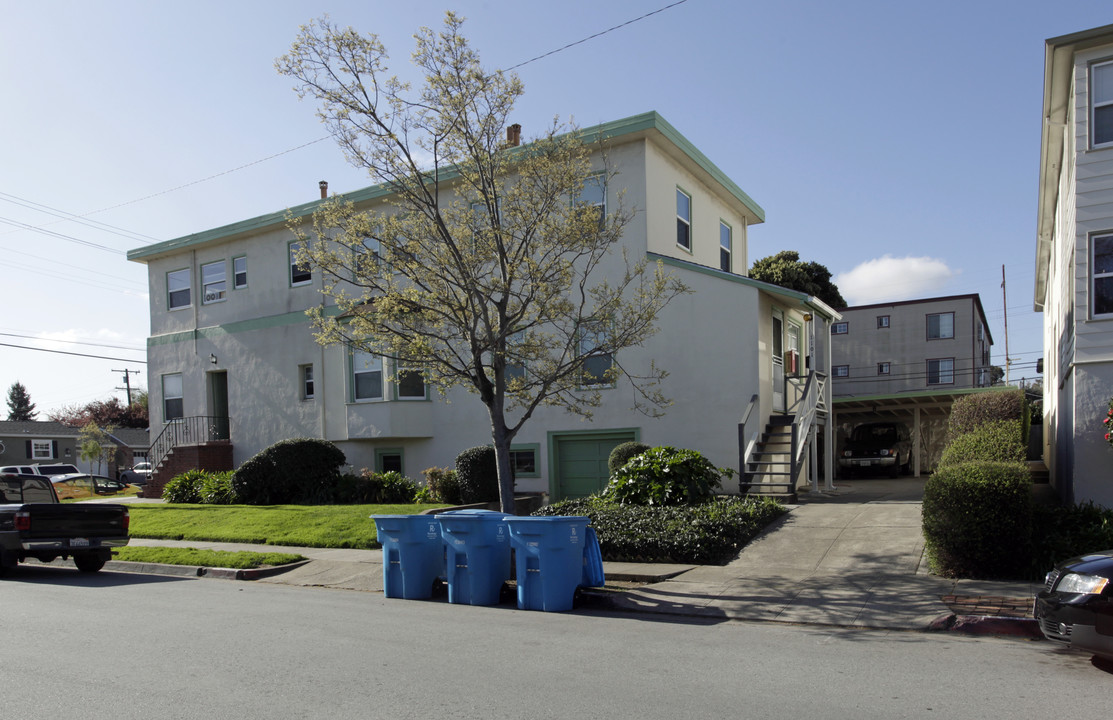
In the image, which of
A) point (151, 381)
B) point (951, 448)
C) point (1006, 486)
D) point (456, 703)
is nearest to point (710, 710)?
point (456, 703)

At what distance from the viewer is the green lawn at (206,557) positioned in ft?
43.0

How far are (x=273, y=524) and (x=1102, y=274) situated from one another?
14.7 metres

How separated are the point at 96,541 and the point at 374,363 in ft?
30.0

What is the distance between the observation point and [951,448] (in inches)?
570

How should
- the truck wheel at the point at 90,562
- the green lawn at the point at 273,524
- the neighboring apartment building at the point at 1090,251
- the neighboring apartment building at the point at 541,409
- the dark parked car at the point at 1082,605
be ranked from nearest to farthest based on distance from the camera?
the dark parked car at the point at 1082,605, the neighboring apartment building at the point at 1090,251, the truck wheel at the point at 90,562, the green lawn at the point at 273,524, the neighboring apartment building at the point at 541,409

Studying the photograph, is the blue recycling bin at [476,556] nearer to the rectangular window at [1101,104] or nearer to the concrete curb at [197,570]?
the concrete curb at [197,570]

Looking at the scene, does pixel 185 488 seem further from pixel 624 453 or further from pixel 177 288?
pixel 624 453

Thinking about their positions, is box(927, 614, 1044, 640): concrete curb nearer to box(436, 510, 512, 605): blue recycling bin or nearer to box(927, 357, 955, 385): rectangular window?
box(436, 510, 512, 605): blue recycling bin

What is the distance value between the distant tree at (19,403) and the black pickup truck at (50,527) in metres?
91.2

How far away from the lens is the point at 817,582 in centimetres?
1002

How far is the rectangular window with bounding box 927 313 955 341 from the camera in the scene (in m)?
47.1

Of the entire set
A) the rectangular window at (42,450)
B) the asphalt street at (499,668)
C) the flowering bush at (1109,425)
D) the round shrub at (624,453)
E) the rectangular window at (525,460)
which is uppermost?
the flowering bush at (1109,425)

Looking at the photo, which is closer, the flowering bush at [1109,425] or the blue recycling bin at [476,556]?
the blue recycling bin at [476,556]

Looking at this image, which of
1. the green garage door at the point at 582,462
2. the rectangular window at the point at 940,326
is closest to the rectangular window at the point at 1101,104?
the green garage door at the point at 582,462
